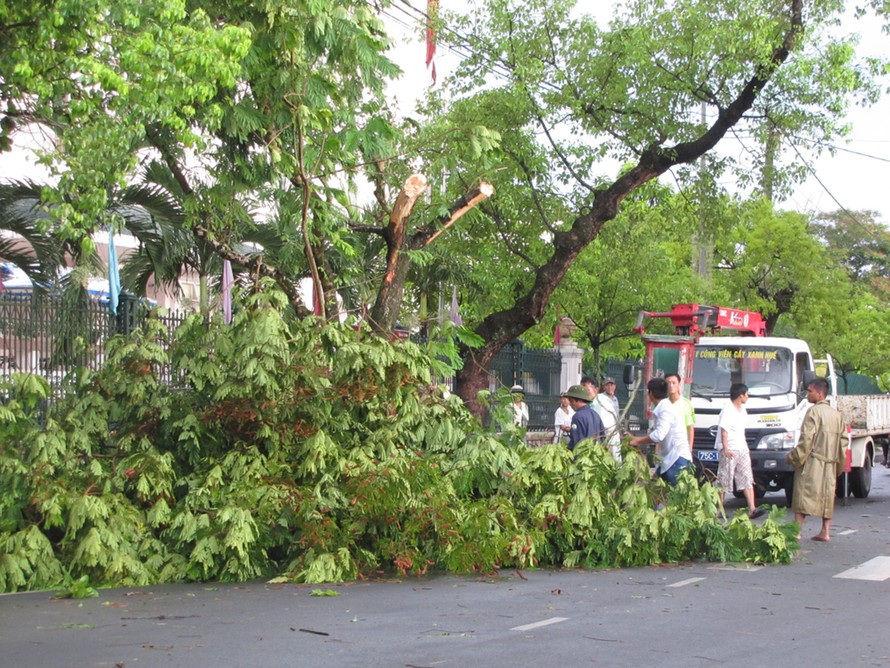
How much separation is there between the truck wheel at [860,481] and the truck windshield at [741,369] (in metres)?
3.58

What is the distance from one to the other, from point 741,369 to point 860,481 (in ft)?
13.1

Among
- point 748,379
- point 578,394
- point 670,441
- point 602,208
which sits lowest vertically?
point 670,441

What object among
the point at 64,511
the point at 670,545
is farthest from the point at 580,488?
the point at 64,511

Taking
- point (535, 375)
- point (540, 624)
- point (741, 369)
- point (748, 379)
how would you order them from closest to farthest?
1. point (540, 624)
2. point (748, 379)
3. point (741, 369)
4. point (535, 375)

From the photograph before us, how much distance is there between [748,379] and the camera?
16.9 m

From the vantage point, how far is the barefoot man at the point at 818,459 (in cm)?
1265

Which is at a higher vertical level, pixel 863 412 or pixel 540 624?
pixel 863 412

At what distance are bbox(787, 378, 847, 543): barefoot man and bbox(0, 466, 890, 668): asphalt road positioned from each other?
2.42 m

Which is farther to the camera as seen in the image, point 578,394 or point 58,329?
point 58,329

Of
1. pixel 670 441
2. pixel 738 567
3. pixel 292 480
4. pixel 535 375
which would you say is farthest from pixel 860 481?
pixel 292 480

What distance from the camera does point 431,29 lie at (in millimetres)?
18766

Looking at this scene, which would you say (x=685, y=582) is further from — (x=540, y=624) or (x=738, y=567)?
(x=540, y=624)


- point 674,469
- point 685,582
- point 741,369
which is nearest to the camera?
point 685,582

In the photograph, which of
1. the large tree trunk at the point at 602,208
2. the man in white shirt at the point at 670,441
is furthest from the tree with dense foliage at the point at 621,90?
the man in white shirt at the point at 670,441
